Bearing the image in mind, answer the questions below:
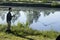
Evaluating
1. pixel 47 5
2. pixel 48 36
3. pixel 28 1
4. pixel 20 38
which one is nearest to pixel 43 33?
pixel 48 36

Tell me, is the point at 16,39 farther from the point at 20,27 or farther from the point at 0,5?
the point at 0,5

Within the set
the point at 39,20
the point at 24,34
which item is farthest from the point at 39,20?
the point at 24,34

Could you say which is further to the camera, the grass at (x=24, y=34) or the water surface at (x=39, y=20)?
the water surface at (x=39, y=20)

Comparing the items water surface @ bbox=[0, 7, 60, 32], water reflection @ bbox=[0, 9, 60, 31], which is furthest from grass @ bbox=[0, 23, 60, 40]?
water reflection @ bbox=[0, 9, 60, 31]

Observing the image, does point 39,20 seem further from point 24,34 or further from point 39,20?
point 24,34

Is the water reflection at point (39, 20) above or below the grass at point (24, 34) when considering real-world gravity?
below

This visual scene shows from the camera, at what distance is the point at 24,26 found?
9820 millimetres

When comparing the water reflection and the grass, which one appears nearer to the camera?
the grass

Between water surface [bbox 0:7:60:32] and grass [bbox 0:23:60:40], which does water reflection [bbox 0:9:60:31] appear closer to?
water surface [bbox 0:7:60:32]

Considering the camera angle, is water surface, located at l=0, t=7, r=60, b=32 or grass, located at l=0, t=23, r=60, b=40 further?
water surface, located at l=0, t=7, r=60, b=32

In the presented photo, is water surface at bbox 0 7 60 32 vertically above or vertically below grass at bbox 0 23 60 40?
below

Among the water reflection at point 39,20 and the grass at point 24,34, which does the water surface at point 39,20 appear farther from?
the grass at point 24,34

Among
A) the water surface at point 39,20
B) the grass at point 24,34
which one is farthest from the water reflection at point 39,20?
the grass at point 24,34

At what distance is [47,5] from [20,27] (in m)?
13.2
